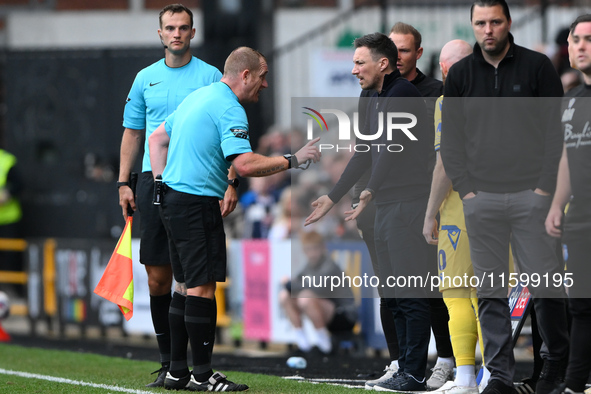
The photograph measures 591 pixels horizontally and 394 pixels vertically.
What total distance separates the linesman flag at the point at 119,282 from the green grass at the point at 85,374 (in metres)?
0.58

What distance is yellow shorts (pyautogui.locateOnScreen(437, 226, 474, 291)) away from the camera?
6402 millimetres

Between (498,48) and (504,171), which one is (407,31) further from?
(504,171)

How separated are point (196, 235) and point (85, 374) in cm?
234

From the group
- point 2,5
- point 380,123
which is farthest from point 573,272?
point 2,5

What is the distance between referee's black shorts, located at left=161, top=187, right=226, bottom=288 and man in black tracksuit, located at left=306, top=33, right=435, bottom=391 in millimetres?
683

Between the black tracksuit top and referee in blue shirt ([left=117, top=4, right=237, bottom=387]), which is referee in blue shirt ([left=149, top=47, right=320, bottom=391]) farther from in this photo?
the black tracksuit top

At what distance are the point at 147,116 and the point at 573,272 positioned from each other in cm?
328

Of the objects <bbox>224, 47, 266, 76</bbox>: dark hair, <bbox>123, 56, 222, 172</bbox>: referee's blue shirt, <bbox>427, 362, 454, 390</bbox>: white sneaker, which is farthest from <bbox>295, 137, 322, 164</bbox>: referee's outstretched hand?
<bbox>427, 362, 454, 390</bbox>: white sneaker

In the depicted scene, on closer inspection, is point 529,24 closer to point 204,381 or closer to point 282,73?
point 282,73

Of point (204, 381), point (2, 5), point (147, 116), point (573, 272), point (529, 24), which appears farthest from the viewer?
point (2, 5)

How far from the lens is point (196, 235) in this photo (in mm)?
6531

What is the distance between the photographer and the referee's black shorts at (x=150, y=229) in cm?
723

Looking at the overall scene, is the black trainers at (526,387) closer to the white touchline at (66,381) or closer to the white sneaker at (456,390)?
the white sneaker at (456,390)

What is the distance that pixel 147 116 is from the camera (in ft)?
24.4
